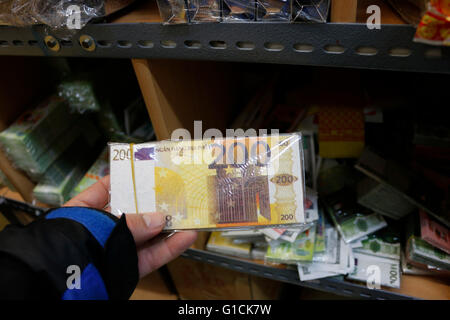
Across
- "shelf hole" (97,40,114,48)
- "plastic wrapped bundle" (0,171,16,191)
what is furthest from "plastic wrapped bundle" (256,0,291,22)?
"plastic wrapped bundle" (0,171,16,191)

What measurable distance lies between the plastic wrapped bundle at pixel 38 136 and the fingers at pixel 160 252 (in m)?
0.45

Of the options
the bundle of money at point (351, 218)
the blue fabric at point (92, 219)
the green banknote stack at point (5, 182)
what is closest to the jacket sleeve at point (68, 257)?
the blue fabric at point (92, 219)

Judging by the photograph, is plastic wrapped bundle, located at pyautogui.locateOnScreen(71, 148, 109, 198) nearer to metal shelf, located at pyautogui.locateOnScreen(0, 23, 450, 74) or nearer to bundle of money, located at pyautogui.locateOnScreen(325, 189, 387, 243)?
metal shelf, located at pyautogui.locateOnScreen(0, 23, 450, 74)

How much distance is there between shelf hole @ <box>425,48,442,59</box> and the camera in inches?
14.2

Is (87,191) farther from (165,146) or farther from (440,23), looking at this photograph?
(440,23)

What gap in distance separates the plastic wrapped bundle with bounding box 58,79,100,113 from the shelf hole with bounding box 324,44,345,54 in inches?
25.5

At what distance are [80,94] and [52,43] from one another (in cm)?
31

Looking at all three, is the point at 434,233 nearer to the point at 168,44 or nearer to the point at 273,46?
the point at 273,46

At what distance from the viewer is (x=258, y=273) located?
0.75m

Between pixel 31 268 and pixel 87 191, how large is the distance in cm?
24

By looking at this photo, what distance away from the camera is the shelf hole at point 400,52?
376 mm

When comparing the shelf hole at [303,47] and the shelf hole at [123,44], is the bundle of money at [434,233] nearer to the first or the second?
the shelf hole at [303,47]

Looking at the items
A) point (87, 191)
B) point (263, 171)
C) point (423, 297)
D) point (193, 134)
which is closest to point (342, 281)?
point (423, 297)

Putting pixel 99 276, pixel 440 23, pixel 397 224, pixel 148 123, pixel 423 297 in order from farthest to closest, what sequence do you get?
pixel 148 123 < pixel 397 224 < pixel 423 297 < pixel 99 276 < pixel 440 23
